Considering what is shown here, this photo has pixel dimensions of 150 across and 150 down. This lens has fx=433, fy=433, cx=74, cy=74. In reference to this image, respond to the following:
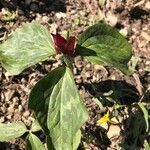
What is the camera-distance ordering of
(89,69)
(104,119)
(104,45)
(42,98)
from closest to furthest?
1. (42,98)
2. (104,45)
3. (104,119)
4. (89,69)

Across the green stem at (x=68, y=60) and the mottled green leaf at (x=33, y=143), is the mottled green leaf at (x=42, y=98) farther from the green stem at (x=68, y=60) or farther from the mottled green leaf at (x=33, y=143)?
the mottled green leaf at (x=33, y=143)

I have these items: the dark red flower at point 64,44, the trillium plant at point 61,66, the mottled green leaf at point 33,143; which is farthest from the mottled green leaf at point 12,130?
the dark red flower at point 64,44

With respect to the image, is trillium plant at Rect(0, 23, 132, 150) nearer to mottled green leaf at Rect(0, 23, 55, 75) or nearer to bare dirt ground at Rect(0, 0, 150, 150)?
mottled green leaf at Rect(0, 23, 55, 75)

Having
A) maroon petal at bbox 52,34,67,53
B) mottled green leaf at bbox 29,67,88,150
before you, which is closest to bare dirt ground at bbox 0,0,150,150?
mottled green leaf at bbox 29,67,88,150

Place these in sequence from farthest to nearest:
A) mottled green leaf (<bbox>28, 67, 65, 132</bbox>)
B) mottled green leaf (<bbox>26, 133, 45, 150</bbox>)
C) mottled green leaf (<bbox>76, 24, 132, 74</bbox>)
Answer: mottled green leaf (<bbox>26, 133, 45, 150</bbox>) < mottled green leaf (<bbox>76, 24, 132, 74</bbox>) < mottled green leaf (<bbox>28, 67, 65, 132</bbox>)

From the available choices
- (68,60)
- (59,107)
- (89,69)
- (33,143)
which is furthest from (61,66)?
(89,69)

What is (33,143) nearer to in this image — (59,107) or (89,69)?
(59,107)

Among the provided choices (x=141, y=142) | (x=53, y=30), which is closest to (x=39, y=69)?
(x=53, y=30)
